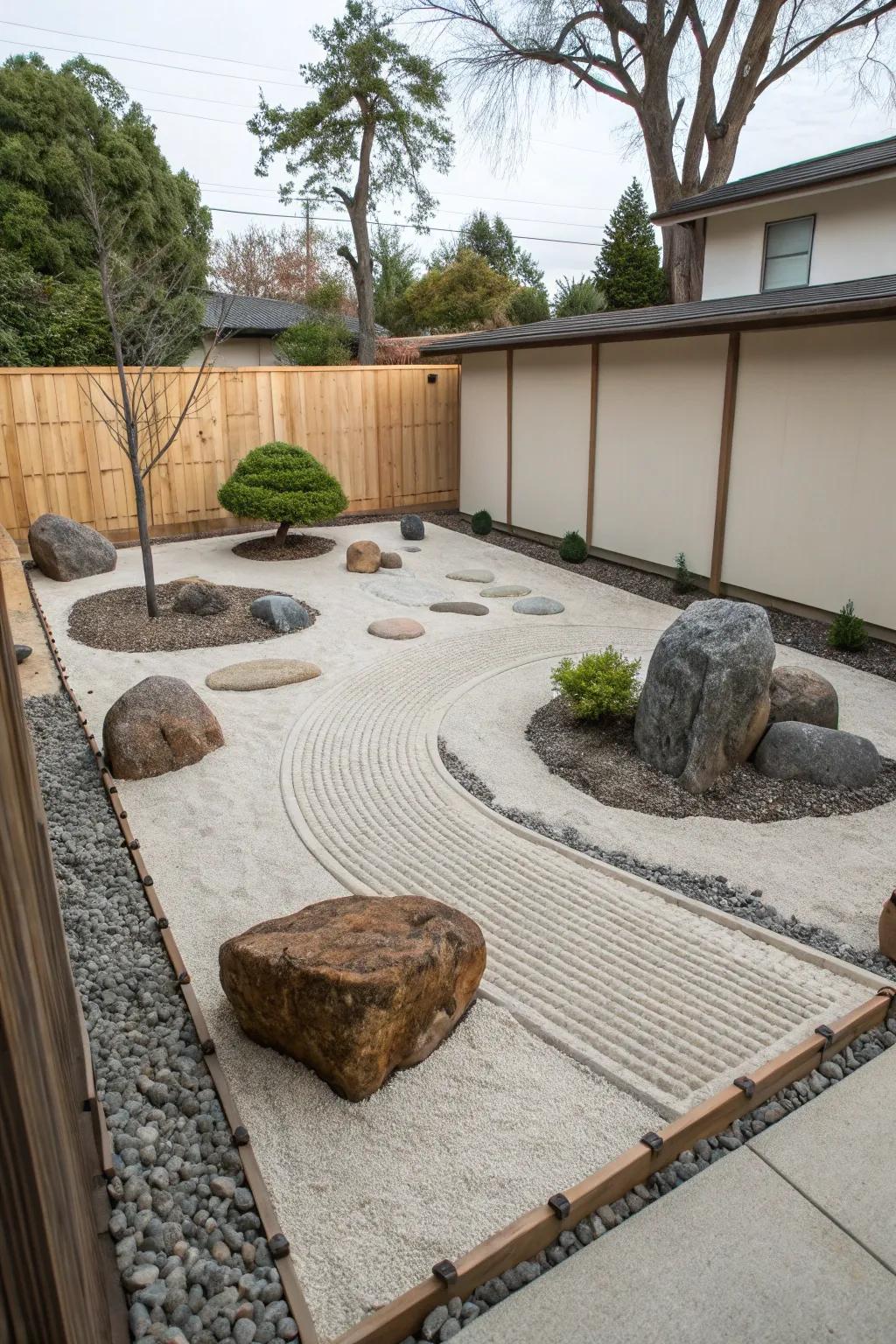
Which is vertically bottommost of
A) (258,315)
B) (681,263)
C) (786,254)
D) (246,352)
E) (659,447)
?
(659,447)

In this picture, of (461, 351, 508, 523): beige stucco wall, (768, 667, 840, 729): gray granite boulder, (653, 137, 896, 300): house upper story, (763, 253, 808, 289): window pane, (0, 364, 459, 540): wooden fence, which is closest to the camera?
(768, 667, 840, 729): gray granite boulder

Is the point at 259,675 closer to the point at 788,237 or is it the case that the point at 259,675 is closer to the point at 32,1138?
the point at 32,1138

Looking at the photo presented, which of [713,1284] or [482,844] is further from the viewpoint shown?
[482,844]

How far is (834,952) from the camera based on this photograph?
159 inches

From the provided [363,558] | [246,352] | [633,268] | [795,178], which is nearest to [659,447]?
[363,558]

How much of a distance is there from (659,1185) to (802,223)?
13.1 m

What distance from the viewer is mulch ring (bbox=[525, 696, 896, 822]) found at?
217 inches

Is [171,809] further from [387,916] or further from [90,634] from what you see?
[90,634]

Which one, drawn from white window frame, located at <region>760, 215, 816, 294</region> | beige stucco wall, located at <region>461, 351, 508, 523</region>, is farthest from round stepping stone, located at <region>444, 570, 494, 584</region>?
white window frame, located at <region>760, 215, 816, 294</region>

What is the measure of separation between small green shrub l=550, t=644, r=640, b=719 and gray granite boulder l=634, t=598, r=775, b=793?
460 millimetres

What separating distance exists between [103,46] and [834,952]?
29.1 meters

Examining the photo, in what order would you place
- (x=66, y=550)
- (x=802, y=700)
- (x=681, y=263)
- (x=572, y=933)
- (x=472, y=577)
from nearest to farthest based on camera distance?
(x=572, y=933) → (x=802, y=700) → (x=66, y=550) → (x=472, y=577) → (x=681, y=263)

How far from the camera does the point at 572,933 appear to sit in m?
4.16

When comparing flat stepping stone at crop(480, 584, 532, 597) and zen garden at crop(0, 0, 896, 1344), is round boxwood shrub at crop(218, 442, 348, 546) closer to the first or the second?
zen garden at crop(0, 0, 896, 1344)
